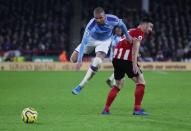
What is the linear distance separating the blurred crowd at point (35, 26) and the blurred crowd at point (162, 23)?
1.78m

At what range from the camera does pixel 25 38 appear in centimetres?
3603

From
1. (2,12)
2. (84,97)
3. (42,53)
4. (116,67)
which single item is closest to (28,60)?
(42,53)

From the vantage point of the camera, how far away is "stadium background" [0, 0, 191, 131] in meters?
10.6

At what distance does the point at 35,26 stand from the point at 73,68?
6519mm

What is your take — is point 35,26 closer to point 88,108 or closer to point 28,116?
point 88,108

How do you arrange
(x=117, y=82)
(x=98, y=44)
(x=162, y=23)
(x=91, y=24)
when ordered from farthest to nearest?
(x=162, y=23) < (x=98, y=44) < (x=91, y=24) < (x=117, y=82)

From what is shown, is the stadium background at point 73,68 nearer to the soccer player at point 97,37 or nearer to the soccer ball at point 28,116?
the soccer ball at point 28,116

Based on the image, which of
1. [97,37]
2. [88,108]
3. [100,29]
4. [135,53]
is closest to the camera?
[135,53]

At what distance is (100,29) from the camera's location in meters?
12.2

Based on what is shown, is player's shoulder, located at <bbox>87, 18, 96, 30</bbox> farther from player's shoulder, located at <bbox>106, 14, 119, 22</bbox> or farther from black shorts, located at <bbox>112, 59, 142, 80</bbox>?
black shorts, located at <bbox>112, 59, 142, 80</bbox>

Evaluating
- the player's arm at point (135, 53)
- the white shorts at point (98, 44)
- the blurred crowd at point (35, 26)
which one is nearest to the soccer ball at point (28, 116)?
the player's arm at point (135, 53)

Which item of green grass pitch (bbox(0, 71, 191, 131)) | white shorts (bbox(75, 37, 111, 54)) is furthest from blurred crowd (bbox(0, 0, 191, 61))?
white shorts (bbox(75, 37, 111, 54))

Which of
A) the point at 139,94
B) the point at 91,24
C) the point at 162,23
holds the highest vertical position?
the point at 91,24

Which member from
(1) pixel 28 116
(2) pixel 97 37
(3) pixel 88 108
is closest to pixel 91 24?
(2) pixel 97 37
